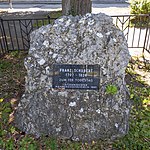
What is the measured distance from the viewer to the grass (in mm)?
3361

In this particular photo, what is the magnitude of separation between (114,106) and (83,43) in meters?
1.07

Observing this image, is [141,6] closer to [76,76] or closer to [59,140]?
[76,76]

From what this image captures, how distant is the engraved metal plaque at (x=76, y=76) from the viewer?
10.8 ft

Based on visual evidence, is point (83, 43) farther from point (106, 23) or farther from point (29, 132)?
point (29, 132)

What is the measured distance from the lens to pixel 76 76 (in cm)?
336

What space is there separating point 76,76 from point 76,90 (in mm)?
211

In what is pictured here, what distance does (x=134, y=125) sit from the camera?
147 inches

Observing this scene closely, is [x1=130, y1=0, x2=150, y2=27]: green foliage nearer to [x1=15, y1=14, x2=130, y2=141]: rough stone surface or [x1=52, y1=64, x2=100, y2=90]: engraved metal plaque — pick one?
[x1=15, y1=14, x2=130, y2=141]: rough stone surface

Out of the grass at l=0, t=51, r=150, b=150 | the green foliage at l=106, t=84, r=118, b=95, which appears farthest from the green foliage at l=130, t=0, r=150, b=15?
the green foliage at l=106, t=84, r=118, b=95

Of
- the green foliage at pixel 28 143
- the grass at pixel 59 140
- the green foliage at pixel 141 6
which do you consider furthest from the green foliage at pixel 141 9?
the green foliage at pixel 28 143

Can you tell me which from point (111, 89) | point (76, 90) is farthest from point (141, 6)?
point (76, 90)

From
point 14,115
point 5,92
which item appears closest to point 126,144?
point 14,115

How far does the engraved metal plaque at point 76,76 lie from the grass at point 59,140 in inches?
34.4

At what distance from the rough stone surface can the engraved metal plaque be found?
0.20 feet
